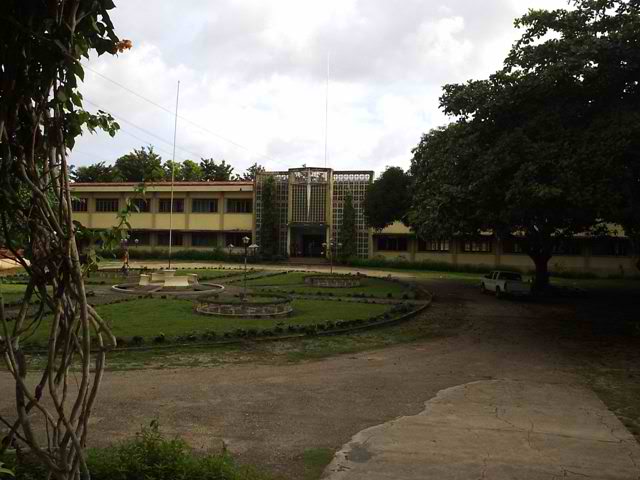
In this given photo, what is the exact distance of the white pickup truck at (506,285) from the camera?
2450 centimetres

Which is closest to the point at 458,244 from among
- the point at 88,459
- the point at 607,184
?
the point at 607,184

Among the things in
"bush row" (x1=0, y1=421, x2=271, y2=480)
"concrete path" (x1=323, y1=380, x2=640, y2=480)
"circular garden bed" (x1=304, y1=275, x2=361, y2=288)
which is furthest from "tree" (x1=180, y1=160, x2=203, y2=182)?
"bush row" (x1=0, y1=421, x2=271, y2=480)

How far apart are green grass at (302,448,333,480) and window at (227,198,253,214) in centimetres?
4630

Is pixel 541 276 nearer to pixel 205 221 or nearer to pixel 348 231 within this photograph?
pixel 348 231

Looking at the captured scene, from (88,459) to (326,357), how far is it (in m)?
7.43

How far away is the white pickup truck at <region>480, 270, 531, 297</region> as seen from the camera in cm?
2450

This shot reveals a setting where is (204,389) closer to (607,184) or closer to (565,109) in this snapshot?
(607,184)

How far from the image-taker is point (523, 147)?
13961 millimetres

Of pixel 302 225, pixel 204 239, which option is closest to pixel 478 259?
Result: pixel 302 225

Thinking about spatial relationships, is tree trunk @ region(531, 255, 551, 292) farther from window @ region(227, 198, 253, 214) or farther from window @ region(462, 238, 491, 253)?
window @ region(227, 198, 253, 214)

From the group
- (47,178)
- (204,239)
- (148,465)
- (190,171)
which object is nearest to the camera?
(47,178)

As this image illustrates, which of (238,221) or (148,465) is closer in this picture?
(148,465)

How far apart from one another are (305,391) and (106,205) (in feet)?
163

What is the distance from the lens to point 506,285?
968 inches
